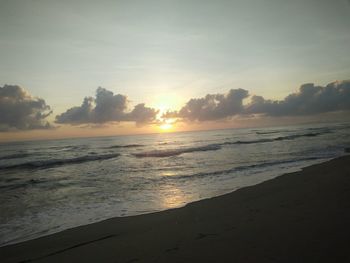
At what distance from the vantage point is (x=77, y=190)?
13.5m

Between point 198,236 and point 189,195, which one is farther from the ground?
point 198,236

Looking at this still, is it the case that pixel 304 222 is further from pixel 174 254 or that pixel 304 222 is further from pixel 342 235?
pixel 174 254

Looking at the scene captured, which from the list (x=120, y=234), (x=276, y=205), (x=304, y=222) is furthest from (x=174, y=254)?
(x=276, y=205)

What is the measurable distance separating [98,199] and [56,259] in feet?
20.7

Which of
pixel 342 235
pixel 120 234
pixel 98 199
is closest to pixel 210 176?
pixel 98 199

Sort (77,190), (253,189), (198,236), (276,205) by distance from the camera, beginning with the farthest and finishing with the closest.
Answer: (77,190) → (253,189) → (276,205) → (198,236)

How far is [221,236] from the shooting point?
499 centimetres

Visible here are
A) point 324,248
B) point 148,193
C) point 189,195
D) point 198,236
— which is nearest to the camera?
point 324,248

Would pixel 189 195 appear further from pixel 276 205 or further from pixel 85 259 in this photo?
pixel 85 259

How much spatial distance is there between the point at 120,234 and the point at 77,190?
8.31 m

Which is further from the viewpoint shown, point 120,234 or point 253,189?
point 253,189

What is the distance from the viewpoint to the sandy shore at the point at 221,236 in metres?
4.12

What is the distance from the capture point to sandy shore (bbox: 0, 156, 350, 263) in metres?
4.12

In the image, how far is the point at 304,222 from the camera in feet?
17.1
